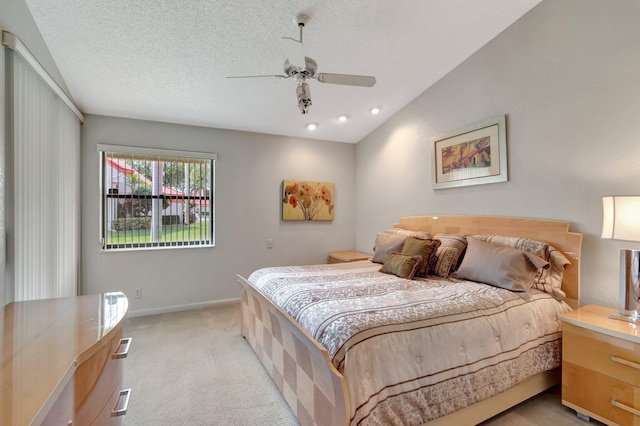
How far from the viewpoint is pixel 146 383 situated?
2.25 metres

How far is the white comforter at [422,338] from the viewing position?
4.57 feet

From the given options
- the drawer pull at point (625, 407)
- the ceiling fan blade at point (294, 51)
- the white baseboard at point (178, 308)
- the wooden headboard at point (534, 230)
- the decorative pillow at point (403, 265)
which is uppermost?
the ceiling fan blade at point (294, 51)

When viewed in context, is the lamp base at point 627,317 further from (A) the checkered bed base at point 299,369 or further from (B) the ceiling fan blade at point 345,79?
(B) the ceiling fan blade at point 345,79

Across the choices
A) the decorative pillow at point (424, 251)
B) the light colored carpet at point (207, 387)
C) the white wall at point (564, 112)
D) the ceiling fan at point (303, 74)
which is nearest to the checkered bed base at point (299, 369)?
the light colored carpet at point (207, 387)

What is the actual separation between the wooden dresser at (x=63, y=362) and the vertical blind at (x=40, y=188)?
96 cm

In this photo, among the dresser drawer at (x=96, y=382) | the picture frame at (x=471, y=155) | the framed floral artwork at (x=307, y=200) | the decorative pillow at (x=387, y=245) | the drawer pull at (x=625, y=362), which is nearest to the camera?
the dresser drawer at (x=96, y=382)

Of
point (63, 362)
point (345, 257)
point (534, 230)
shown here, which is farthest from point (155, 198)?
point (534, 230)

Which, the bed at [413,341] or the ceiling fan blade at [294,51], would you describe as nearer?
the bed at [413,341]

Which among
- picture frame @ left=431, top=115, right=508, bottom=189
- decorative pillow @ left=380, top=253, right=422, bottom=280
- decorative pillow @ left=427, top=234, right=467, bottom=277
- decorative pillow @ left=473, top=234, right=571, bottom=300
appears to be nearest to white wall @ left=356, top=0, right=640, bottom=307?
picture frame @ left=431, top=115, right=508, bottom=189

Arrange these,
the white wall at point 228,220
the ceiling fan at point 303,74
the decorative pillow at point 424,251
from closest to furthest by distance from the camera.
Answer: the ceiling fan at point 303,74 < the decorative pillow at point 424,251 < the white wall at point 228,220

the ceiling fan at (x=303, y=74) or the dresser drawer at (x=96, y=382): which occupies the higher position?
the ceiling fan at (x=303, y=74)

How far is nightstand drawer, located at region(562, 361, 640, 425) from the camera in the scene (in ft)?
5.49

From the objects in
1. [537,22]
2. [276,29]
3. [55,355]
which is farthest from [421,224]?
[55,355]

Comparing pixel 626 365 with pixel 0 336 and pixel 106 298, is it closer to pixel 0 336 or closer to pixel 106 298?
pixel 106 298
